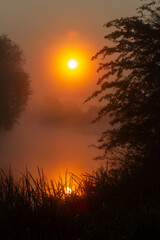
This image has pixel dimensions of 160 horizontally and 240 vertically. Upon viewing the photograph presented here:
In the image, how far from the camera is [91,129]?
101875 mm

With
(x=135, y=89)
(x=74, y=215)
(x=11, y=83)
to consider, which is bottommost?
(x=74, y=215)

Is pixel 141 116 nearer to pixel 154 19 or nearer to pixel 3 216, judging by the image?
pixel 154 19

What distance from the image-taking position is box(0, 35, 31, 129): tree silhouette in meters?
41.7

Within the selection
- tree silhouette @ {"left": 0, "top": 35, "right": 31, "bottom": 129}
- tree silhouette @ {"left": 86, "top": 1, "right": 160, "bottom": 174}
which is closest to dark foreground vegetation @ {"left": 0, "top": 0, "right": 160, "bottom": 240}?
tree silhouette @ {"left": 86, "top": 1, "right": 160, "bottom": 174}

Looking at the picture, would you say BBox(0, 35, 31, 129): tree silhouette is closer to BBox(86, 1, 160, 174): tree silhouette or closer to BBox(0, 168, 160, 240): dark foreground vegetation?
BBox(86, 1, 160, 174): tree silhouette

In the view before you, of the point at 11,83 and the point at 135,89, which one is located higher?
the point at 11,83

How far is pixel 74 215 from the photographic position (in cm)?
619

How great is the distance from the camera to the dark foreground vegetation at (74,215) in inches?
217

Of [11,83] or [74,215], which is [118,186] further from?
[11,83]

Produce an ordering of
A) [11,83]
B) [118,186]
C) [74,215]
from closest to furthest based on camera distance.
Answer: [74,215] < [118,186] < [11,83]

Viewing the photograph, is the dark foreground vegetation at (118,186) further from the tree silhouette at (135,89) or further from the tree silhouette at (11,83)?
the tree silhouette at (11,83)

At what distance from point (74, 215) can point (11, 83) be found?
38544 mm

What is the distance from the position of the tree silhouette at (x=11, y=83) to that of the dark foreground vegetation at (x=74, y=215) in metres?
35.1

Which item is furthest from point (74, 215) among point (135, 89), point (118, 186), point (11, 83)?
point (11, 83)
